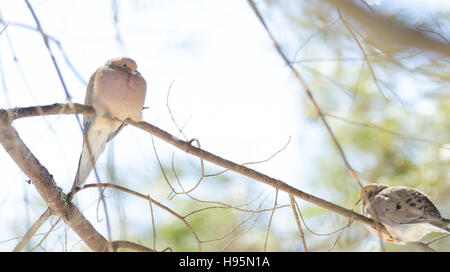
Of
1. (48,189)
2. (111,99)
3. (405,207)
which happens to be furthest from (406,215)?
(48,189)

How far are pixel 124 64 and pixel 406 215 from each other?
72.7 inches

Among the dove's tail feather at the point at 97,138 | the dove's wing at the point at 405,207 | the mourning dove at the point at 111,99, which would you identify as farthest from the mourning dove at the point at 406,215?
the dove's tail feather at the point at 97,138

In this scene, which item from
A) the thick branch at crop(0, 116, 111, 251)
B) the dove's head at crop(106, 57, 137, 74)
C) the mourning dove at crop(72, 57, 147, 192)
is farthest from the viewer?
the dove's head at crop(106, 57, 137, 74)

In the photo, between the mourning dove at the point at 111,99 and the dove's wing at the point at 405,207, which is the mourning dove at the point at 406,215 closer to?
the dove's wing at the point at 405,207

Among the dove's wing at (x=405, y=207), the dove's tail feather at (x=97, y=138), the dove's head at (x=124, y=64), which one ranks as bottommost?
the dove's wing at (x=405, y=207)

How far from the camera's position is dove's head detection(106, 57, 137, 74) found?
2.58m

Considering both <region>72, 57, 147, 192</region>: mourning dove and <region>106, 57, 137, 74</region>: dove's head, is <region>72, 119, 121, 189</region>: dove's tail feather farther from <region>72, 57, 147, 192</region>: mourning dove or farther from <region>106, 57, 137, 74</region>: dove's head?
<region>106, 57, 137, 74</region>: dove's head

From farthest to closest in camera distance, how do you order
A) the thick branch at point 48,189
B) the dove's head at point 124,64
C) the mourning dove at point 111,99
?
the dove's head at point 124,64
the mourning dove at point 111,99
the thick branch at point 48,189

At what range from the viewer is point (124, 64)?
8.49 feet

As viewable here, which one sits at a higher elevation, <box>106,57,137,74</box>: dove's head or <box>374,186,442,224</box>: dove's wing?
<box>106,57,137,74</box>: dove's head

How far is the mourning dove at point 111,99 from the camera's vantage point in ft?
8.06

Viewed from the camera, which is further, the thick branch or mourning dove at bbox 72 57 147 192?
mourning dove at bbox 72 57 147 192

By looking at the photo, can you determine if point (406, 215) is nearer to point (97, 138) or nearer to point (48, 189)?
point (97, 138)

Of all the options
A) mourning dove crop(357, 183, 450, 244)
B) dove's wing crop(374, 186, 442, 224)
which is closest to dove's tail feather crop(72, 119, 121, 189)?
mourning dove crop(357, 183, 450, 244)
